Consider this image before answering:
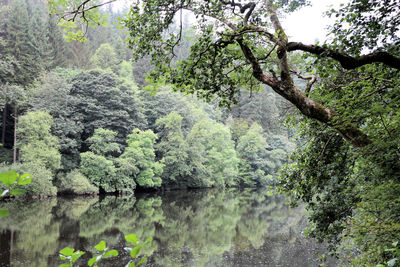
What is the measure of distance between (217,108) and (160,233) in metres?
8.98

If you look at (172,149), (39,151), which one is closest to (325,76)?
(39,151)

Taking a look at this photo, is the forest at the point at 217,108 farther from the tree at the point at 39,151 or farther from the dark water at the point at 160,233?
the dark water at the point at 160,233

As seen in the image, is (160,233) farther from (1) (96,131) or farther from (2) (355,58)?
(1) (96,131)

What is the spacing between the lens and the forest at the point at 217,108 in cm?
334

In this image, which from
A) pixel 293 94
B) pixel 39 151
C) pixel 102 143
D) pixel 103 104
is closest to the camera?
pixel 293 94

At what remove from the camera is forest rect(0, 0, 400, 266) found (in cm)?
334

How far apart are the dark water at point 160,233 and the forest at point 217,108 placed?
242 centimetres

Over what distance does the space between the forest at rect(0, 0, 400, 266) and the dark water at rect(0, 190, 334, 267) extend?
95.2 inches

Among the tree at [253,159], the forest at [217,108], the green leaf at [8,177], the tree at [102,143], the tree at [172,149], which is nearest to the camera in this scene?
the green leaf at [8,177]

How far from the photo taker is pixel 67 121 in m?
25.3

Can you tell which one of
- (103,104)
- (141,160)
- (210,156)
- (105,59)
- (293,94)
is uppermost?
(105,59)

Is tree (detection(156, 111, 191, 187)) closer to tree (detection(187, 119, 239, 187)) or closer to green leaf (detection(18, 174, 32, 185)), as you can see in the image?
tree (detection(187, 119, 239, 187))

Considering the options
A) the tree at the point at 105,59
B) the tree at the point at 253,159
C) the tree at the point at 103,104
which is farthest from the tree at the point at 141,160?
the tree at the point at 253,159

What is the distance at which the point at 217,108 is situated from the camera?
19.2 meters
